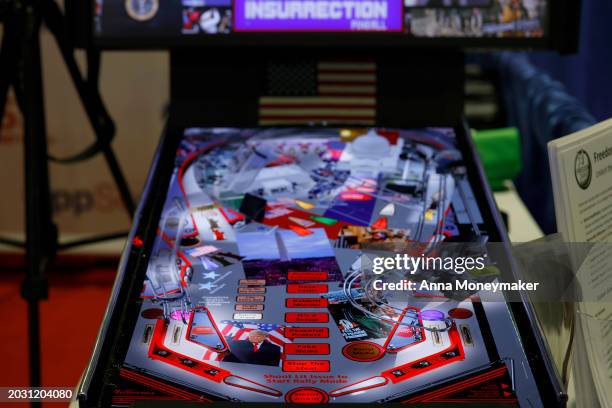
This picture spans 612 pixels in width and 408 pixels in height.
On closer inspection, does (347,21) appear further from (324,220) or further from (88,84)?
(88,84)

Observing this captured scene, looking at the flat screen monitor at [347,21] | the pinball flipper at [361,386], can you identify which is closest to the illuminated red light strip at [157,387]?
A: the pinball flipper at [361,386]

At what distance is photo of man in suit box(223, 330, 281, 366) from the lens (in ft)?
2.87

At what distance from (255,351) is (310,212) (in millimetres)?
308

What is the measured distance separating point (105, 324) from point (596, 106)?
1181 mm

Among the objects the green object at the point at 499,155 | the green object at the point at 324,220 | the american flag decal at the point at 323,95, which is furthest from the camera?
the green object at the point at 499,155

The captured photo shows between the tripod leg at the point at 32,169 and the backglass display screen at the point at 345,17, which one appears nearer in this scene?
the backglass display screen at the point at 345,17

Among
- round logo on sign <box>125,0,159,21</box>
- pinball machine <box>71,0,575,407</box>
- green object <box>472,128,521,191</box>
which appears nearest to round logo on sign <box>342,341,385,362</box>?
pinball machine <box>71,0,575,407</box>

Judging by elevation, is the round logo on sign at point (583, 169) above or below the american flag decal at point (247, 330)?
above

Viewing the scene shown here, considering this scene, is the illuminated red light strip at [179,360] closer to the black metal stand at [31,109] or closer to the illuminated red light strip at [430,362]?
the illuminated red light strip at [430,362]

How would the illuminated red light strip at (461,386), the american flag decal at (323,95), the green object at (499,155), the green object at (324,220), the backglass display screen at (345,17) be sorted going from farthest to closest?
1. the green object at (499,155)
2. the american flag decal at (323,95)
3. the backglass display screen at (345,17)
4. the green object at (324,220)
5. the illuminated red light strip at (461,386)

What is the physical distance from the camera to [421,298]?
0.97 meters

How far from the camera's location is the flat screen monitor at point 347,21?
125cm

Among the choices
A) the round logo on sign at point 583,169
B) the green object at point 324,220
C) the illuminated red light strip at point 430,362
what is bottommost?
the illuminated red light strip at point 430,362

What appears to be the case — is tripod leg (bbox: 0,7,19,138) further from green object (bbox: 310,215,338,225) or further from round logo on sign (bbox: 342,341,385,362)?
round logo on sign (bbox: 342,341,385,362)
